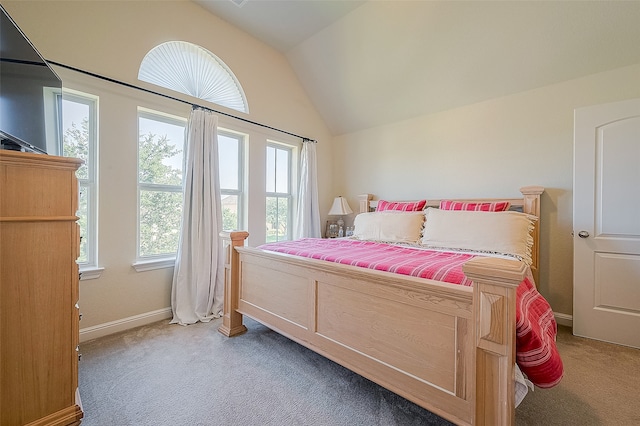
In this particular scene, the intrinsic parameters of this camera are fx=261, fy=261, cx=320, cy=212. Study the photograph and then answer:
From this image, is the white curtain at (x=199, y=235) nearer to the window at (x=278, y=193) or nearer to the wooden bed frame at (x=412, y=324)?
the wooden bed frame at (x=412, y=324)

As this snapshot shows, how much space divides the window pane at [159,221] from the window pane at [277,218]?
3.82ft

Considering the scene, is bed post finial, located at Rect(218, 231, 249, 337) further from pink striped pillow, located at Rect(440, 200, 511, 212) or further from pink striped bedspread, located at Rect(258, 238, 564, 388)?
pink striped pillow, located at Rect(440, 200, 511, 212)

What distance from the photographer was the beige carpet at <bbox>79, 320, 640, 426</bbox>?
1338 mm

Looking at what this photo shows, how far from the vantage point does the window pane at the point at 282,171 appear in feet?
12.2

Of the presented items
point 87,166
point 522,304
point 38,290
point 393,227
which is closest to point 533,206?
point 393,227

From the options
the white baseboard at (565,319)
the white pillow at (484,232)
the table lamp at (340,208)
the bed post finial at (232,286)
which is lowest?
the white baseboard at (565,319)

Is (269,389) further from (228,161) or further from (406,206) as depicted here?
(228,161)

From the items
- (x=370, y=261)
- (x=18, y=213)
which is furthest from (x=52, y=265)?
(x=370, y=261)

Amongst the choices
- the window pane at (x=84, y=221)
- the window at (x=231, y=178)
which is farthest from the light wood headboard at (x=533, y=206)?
the window pane at (x=84, y=221)

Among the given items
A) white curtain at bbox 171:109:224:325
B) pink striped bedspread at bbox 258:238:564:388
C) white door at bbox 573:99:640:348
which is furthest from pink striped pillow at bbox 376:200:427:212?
white curtain at bbox 171:109:224:325

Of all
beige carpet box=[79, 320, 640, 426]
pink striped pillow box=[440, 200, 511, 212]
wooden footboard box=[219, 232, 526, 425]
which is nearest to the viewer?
wooden footboard box=[219, 232, 526, 425]

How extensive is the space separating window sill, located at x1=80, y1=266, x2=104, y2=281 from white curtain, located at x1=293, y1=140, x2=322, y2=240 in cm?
218

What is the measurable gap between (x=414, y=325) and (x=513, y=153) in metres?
2.43

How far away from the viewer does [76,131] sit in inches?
83.5
